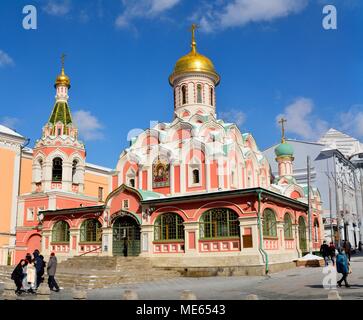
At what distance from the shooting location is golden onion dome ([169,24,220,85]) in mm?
28094

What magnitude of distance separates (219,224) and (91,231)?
26.5ft

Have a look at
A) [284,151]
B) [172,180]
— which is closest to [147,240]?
[172,180]

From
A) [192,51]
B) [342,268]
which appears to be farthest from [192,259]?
[192,51]

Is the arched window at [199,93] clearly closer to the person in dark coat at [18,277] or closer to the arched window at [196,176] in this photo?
the arched window at [196,176]

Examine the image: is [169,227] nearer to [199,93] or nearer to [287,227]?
[287,227]

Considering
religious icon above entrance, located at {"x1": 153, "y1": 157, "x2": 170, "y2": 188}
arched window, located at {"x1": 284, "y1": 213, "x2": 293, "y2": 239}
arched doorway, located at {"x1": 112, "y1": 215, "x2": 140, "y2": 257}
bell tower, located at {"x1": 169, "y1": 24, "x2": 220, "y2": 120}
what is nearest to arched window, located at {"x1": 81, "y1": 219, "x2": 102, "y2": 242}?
arched doorway, located at {"x1": 112, "y1": 215, "x2": 140, "y2": 257}

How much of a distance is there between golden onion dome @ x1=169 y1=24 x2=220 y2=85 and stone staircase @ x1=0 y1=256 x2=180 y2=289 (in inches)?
520

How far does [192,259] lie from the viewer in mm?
20156

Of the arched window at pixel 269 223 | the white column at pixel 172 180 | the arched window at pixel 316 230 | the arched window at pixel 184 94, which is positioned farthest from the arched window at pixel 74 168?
the arched window at pixel 316 230

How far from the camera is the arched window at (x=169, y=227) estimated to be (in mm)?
21062

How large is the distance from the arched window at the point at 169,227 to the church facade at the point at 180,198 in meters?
0.05

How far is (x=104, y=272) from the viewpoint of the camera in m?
17.9

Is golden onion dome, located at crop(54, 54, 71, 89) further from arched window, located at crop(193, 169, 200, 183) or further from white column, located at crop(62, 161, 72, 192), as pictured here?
arched window, located at crop(193, 169, 200, 183)

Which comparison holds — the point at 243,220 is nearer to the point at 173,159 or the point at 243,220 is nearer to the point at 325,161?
the point at 173,159
